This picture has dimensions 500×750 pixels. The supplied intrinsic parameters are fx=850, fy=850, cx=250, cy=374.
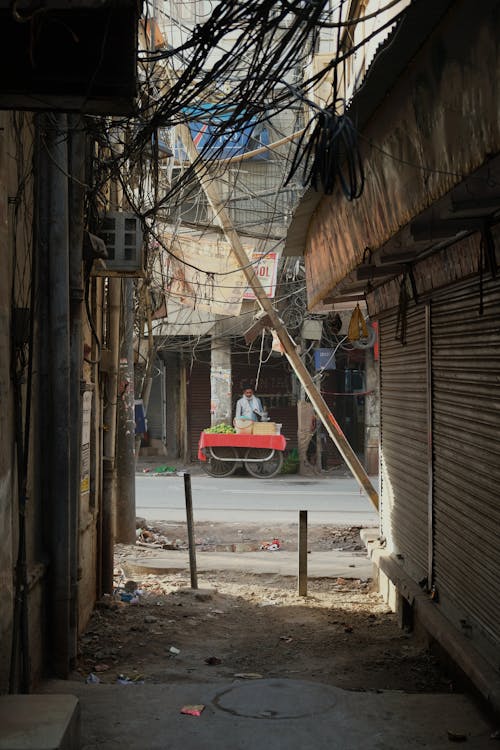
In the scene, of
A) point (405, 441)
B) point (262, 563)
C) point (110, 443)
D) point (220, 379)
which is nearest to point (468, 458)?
point (405, 441)

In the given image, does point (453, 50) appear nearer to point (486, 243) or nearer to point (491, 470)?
point (486, 243)

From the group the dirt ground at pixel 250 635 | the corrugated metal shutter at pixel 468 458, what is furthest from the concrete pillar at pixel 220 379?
the corrugated metal shutter at pixel 468 458

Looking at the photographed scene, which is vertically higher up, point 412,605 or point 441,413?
point 441,413

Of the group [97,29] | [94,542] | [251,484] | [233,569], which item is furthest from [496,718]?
[251,484]

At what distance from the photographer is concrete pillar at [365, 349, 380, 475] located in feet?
78.7

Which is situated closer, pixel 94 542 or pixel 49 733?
pixel 49 733

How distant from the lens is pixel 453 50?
3746 millimetres

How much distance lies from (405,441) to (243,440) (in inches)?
572

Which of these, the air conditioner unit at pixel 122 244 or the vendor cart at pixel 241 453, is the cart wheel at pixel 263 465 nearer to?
the vendor cart at pixel 241 453

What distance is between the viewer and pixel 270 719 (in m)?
5.35

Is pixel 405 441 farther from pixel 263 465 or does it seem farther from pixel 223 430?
pixel 263 465

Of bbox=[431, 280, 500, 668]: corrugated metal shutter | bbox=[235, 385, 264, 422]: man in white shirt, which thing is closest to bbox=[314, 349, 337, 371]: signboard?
bbox=[235, 385, 264, 422]: man in white shirt

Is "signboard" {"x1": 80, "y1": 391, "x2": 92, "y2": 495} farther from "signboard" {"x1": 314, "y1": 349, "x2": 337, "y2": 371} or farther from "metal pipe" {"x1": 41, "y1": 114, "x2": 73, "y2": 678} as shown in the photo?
"signboard" {"x1": 314, "y1": 349, "x2": 337, "y2": 371}

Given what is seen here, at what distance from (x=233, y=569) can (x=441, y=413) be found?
5531 millimetres
